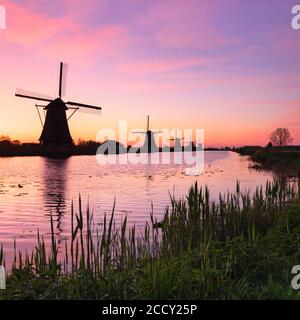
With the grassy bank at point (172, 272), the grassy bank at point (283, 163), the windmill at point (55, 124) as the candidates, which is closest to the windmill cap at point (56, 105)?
the windmill at point (55, 124)

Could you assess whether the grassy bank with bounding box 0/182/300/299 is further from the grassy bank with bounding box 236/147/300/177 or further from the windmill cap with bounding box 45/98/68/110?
the windmill cap with bounding box 45/98/68/110

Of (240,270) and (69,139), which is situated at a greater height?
(69,139)

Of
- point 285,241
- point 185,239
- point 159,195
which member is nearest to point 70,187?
point 159,195

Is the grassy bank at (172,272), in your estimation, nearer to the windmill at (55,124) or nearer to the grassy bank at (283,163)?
the grassy bank at (283,163)

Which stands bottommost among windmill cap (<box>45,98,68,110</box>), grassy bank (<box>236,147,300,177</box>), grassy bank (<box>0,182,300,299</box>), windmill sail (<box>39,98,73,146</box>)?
grassy bank (<box>0,182,300,299</box>)

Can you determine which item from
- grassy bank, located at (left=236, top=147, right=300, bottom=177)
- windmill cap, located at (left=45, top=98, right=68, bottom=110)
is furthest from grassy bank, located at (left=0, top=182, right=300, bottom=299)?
windmill cap, located at (left=45, top=98, right=68, bottom=110)

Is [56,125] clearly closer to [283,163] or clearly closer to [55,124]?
[55,124]

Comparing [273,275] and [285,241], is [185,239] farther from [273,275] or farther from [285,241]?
[273,275]

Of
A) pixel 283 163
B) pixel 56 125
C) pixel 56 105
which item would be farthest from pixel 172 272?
pixel 56 105

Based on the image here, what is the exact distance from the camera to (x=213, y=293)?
678 cm

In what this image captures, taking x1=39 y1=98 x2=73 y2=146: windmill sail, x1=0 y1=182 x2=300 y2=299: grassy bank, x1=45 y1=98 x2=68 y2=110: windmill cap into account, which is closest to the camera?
x1=0 y1=182 x2=300 y2=299: grassy bank

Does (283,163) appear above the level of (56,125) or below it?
below
